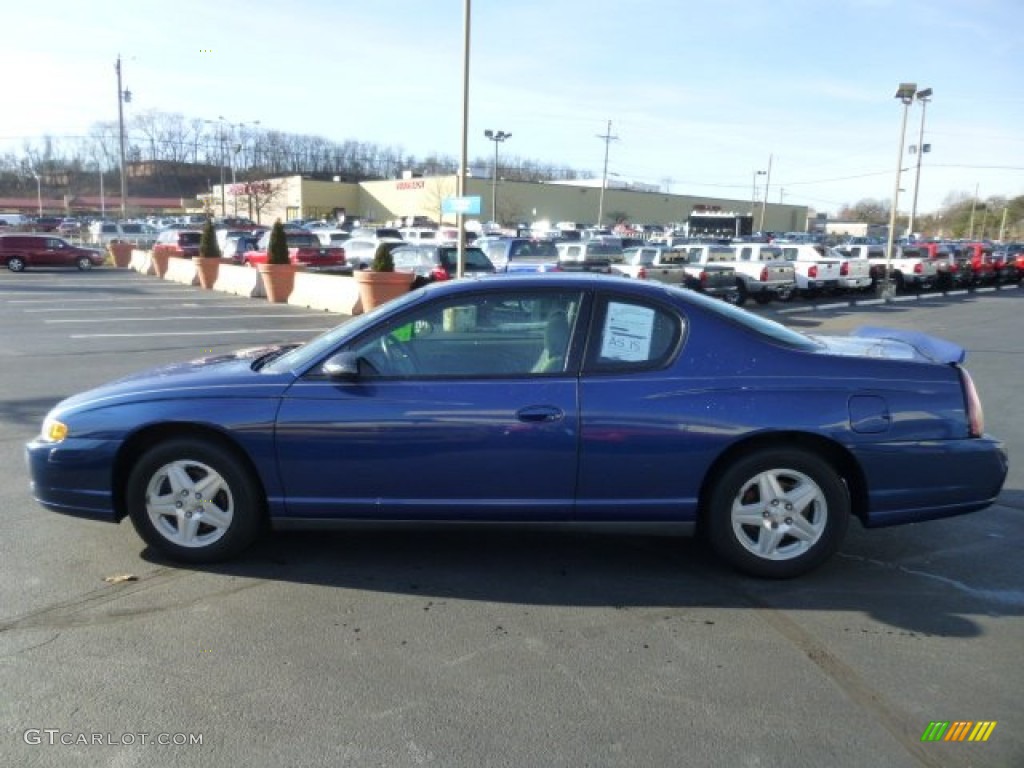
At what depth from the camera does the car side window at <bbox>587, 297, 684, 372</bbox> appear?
161 inches

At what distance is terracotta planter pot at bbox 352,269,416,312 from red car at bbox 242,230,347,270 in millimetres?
11459

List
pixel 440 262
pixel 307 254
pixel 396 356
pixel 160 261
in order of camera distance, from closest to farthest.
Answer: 1. pixel 396 356
2. pixel 440 262
3. pixel 307 254
4. pixel 160 261

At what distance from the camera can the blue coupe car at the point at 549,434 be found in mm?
3988

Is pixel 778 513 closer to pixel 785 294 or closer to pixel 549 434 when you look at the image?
Result: pixel 549 434

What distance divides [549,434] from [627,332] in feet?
2.21

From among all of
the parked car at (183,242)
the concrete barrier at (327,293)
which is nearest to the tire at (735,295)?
the concrete barrier at (327,293)

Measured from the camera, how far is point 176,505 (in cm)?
423

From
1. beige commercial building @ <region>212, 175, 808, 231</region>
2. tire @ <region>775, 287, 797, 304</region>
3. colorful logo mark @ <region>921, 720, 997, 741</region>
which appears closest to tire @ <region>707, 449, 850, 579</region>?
colorful logo mark @ <region>921, 720, 997, 741</region>

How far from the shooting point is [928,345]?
476 centimetres

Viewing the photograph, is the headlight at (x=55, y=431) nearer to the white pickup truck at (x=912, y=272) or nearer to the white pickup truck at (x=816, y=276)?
the white pickup truck at (x=816, y=276)

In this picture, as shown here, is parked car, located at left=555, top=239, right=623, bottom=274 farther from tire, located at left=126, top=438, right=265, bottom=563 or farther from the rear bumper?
tire, located at left=126, top=438, right=265, bottom=563

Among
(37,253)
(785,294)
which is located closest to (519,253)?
(785,294)

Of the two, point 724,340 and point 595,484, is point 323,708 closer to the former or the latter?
point 595,484

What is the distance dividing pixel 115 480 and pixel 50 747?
1.72 m
